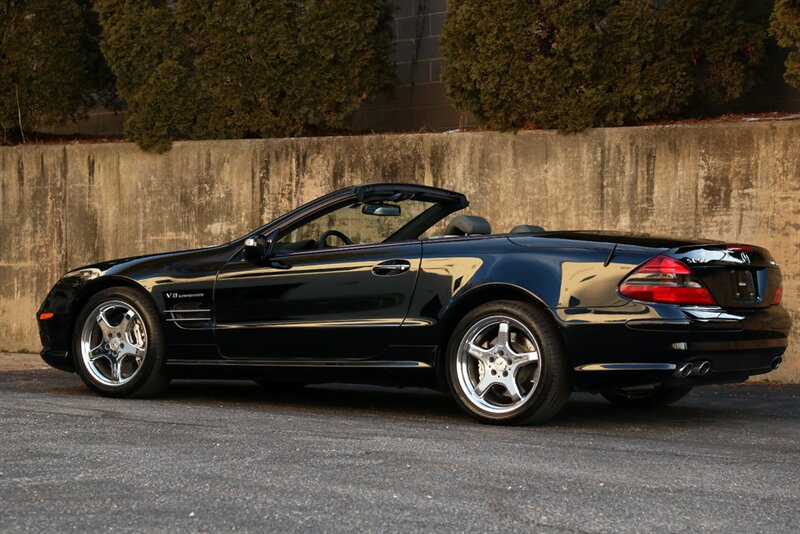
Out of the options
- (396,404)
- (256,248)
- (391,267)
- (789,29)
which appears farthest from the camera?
(789,29)

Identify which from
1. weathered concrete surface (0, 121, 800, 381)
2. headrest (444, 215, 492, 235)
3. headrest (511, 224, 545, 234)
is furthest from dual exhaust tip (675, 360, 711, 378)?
weathered concrete surface (0, 121, 800, 381)

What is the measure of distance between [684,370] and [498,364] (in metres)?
0.99

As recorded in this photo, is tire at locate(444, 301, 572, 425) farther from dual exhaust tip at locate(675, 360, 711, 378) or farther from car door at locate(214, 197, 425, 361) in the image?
dual exhaust tip at locate(675, 360, 711, 378)

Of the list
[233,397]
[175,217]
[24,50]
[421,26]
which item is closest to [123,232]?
[175,217]

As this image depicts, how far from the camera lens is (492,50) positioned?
11.1 m

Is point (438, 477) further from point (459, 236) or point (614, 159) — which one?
point (614, 159)

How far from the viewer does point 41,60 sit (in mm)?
13438

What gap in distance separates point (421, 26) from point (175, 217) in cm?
342

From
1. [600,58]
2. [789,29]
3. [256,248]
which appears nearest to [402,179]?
[600,58]

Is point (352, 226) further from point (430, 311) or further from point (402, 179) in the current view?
point (402, 179)

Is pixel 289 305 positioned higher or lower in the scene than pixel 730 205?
lower

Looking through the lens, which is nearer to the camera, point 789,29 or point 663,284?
point 663,284

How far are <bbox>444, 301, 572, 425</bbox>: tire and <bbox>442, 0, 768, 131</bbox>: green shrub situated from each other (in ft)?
14.5

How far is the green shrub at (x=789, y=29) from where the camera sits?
32.6ft
